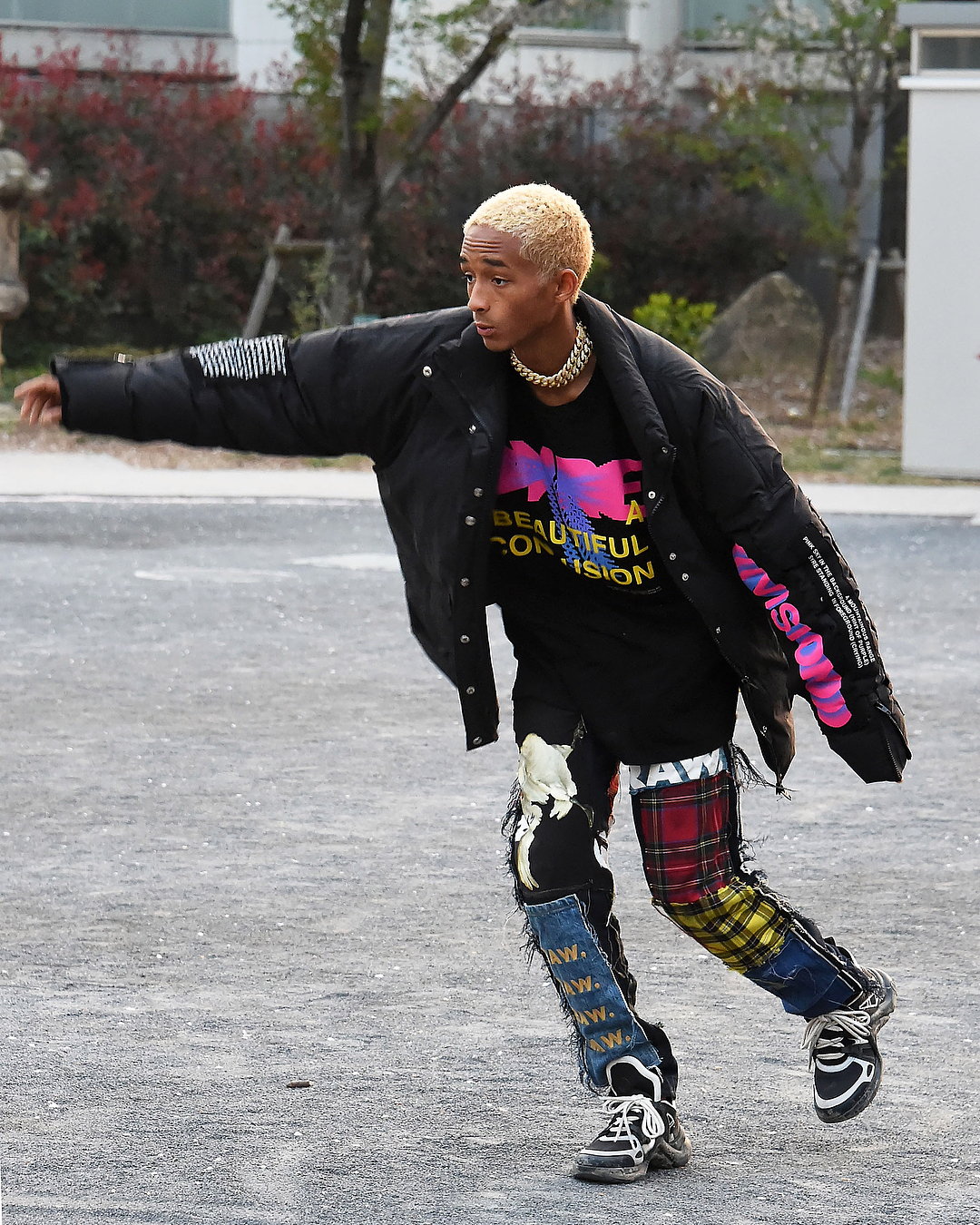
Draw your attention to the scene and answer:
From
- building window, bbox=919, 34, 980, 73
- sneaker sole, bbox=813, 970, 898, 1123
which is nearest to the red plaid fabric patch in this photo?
sneaker sole, bbox=813, 970, 898, 1123

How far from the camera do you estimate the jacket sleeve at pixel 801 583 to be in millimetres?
3869

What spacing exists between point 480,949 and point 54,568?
7.26 meters

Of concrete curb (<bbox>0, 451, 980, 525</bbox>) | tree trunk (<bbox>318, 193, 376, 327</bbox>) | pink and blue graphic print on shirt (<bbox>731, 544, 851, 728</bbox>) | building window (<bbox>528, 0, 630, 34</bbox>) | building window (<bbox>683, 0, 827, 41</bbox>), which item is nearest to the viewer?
pink and blue graphic print on shirt (<bbox>731, 544, 851, 728</bbox>)

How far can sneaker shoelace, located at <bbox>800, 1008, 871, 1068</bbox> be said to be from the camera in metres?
4.18

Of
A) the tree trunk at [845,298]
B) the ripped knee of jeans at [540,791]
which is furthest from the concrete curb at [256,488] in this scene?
the ripped knee of jeans at [540,791]

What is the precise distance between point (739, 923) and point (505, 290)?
1200mm

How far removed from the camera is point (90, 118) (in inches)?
978

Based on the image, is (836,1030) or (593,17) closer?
(836,1030)

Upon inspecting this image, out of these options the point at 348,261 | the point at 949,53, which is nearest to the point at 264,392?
the point at 949,53

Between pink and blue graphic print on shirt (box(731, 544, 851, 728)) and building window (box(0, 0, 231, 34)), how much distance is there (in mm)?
26405

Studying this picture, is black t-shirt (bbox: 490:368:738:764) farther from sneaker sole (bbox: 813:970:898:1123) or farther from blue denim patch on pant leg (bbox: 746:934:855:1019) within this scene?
sneaker sole (bbox: 813:970:898:1123)

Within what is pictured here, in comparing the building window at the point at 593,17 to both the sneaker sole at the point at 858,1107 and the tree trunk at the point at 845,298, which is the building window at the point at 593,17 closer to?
the tree trunk at the point at 845,298

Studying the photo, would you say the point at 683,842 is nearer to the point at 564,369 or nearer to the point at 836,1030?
the point at 836,1030

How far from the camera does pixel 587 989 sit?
4035 millimetres
